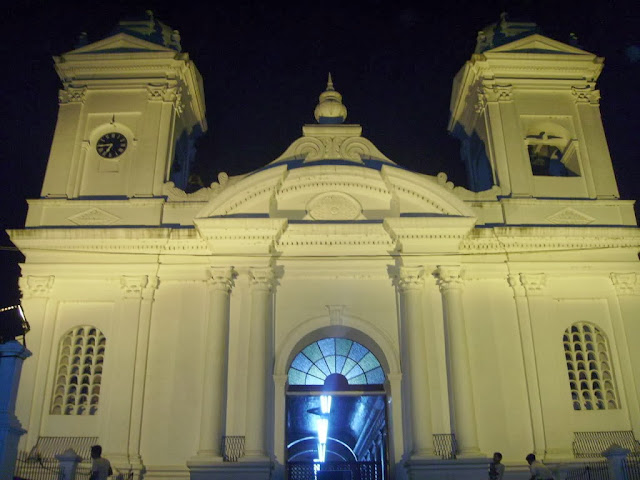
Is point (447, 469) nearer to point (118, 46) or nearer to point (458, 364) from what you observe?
point (458, 364)

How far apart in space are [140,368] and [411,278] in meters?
7.09

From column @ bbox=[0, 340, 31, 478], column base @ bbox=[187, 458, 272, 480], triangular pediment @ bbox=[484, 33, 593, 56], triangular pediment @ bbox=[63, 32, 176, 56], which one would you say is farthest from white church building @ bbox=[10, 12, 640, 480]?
column @ bbox=[0, 340, 31, 478]

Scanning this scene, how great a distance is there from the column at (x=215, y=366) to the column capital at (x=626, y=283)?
1000 cm

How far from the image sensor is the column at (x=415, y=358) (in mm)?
15898

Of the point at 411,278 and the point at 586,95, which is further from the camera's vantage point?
the point at 586,95

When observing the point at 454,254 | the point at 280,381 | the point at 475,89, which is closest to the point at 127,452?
the point at 280,381

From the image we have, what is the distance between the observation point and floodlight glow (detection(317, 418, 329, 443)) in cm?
2156

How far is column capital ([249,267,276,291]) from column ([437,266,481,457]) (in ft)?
14.2

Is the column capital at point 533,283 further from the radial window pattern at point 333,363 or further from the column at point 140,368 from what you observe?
the column at point 140,368

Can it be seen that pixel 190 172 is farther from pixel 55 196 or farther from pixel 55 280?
pixel 55 280

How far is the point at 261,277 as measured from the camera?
1744 cm

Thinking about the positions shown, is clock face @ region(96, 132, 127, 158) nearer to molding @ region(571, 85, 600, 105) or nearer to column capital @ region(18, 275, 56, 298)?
column capital @ region(18, 275, 56, 298)

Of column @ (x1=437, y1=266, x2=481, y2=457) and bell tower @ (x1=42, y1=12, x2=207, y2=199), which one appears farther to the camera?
bell tower @ (x1=42, y1=12, x2=207, y2=199)

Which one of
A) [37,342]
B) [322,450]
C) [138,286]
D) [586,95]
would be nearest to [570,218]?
[586,95]
